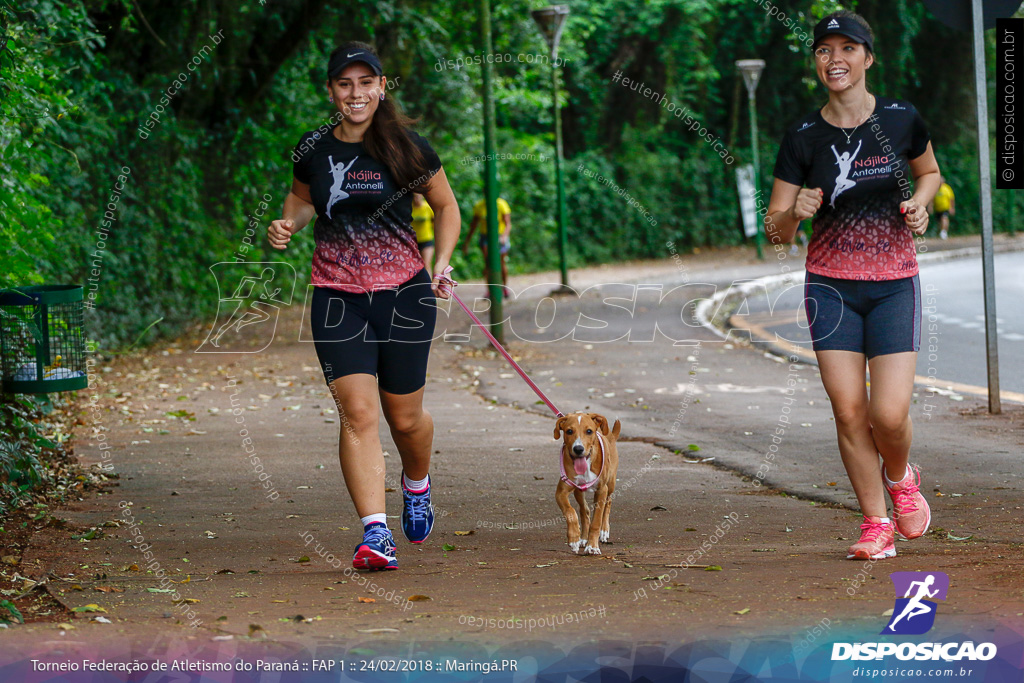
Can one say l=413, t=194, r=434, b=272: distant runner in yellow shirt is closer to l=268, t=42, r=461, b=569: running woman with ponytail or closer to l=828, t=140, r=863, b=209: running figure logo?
l=268, t=42, r=461, b=569: running woman with ponytail

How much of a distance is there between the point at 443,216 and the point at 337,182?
0.56 metres

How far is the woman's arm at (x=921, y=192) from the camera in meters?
4.50

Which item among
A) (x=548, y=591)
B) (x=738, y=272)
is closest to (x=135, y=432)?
(x=548, y=591)

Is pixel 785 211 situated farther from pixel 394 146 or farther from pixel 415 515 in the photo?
pixel 415 515

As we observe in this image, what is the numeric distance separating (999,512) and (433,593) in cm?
285

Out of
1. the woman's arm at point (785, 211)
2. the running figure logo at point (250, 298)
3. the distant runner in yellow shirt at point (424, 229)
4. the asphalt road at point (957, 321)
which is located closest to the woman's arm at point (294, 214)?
the woman's arm at point (785, 211)

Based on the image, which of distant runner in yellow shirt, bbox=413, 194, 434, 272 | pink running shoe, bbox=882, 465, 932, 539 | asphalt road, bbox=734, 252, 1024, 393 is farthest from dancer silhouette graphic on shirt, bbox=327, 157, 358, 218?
distant runner in yellow shirt, bbox=413, 194, 434, 272

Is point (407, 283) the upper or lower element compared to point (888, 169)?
lower

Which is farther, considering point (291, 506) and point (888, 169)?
point (291, 506)

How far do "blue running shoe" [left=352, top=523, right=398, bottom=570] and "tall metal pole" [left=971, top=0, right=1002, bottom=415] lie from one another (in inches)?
203

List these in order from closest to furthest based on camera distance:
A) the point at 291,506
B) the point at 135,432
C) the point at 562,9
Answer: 1. the point at 291,506
2. the point at 135,432
3. the point at 562,9

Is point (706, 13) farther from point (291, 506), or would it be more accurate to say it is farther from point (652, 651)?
point (652, 651)

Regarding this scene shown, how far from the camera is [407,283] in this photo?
489 cm

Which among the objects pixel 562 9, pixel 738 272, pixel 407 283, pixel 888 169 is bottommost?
pixel 738 272
